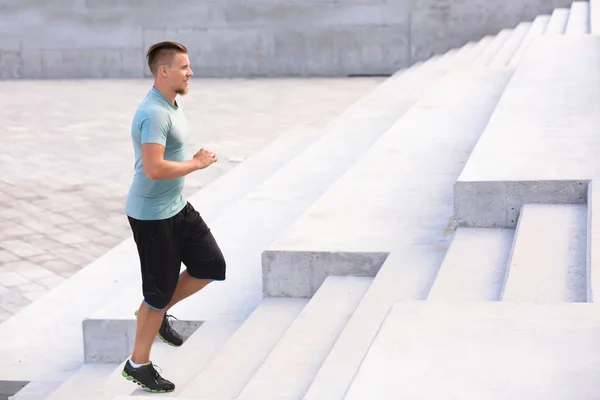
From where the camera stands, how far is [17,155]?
1128cm

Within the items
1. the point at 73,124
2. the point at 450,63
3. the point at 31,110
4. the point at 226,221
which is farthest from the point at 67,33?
the point at 226,221

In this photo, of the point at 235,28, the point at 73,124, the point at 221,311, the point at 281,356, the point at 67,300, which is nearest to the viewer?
the point at 281,356

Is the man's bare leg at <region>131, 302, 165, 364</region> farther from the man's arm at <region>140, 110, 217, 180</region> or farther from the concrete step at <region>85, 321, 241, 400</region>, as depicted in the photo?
the man's arm at <region>140, 110, 217, 180</region>

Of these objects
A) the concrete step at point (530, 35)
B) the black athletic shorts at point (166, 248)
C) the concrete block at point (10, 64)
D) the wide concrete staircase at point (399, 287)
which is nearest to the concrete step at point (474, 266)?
the wide concrete staircase at point (399, 287)

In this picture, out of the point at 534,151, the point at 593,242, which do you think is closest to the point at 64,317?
the point at 534,151

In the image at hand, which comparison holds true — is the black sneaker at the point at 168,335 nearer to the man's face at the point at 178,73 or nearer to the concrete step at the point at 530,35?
the man's face at the point at 178,73

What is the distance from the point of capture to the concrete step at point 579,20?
488 inches

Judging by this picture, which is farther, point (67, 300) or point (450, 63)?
A: point (450, 63)

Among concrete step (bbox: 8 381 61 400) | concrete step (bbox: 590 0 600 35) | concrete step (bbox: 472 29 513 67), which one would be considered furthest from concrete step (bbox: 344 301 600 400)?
concrete step (bbox: 472 29 513 67)

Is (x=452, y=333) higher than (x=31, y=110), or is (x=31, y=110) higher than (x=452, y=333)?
(x=452, y=333)

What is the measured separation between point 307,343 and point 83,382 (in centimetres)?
128

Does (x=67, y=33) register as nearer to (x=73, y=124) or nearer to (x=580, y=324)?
(x=73, y=124)

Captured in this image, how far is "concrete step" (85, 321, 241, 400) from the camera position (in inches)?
168

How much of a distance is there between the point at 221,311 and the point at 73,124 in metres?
9.09
